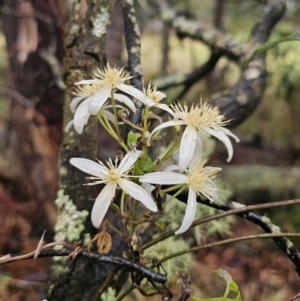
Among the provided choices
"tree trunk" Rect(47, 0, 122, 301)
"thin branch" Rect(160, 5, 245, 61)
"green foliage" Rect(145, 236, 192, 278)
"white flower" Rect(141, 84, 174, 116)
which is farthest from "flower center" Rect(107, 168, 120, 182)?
"thin branch" Rect(160, 5, 245, 61)

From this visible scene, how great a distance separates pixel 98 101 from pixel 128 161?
86mm

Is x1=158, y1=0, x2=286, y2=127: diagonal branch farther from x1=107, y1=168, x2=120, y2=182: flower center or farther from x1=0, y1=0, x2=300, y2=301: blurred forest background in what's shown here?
x1=107, y1=168, x2=120, y2=182: flower center

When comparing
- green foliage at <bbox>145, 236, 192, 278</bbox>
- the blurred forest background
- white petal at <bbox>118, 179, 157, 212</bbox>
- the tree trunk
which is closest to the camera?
white petal at <bbox>118, 179, 157, 212</bbox>

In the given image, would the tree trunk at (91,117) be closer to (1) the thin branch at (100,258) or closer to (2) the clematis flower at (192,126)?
(1) the thin branch at (100,258)

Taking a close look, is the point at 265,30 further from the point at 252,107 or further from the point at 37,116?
the point at 37,116

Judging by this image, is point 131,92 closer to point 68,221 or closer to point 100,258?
point 100,258

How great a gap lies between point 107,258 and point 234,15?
4.22 meters

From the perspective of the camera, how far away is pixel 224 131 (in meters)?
0.56

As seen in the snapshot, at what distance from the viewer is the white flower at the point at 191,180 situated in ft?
1.59

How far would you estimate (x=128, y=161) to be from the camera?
1.65 ft

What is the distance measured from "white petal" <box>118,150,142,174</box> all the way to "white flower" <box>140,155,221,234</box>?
3 centimetres

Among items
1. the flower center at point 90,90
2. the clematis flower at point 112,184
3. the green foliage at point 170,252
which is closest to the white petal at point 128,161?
the clematis flower at point 112,184

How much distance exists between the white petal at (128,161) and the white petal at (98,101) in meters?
0.07

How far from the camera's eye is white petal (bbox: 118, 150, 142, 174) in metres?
0.50
